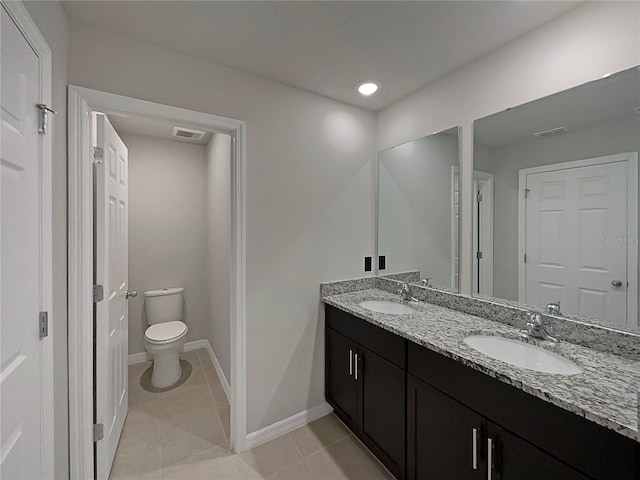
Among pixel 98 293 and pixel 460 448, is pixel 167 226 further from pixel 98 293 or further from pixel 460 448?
pixel 460 448

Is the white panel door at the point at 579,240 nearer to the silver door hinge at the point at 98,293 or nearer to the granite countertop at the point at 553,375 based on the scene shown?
the granite countertop at the point at 553,375

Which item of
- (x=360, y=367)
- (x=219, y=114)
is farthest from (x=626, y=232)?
(x=219, y=114)

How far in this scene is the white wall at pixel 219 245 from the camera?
2.43m

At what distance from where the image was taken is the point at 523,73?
4.90 ft

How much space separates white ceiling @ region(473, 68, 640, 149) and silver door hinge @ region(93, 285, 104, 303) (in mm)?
2310

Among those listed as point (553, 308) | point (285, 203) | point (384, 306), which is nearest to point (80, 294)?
point (285, 203)

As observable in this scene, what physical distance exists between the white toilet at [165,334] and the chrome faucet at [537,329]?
2.60 m

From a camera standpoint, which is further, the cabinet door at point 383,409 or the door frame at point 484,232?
the door frame at point 484,232

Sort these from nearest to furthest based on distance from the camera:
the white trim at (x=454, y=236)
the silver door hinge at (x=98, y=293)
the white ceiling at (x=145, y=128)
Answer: the silver door hinge at (x=98, y=293) → the white trim at (x=454, y=236) → the white ceiling at (x=145, y=128)

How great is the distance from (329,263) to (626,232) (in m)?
1.60

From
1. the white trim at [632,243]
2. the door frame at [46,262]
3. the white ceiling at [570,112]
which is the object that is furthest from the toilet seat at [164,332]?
the white trim at [632,243]

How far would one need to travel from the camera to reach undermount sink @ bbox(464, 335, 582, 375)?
1.19m

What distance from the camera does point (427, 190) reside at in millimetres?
2111

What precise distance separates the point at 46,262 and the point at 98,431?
1003mm
